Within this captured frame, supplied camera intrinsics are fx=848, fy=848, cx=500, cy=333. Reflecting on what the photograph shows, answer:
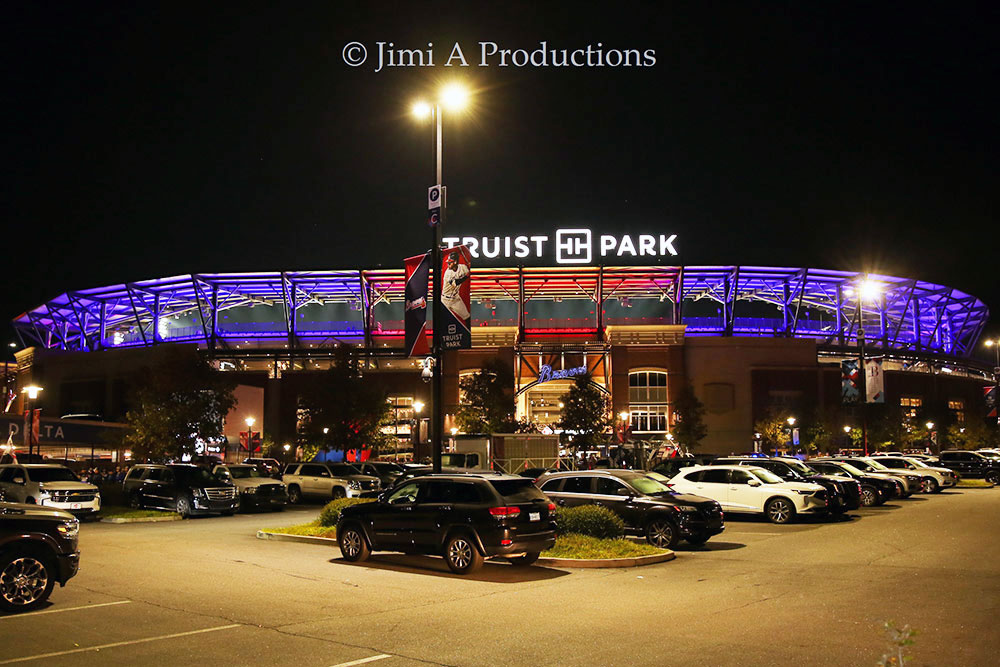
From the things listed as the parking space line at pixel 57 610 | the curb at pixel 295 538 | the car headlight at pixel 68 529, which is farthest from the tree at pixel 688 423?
the car headlight at pixel 68 529

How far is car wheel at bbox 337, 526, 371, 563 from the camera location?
16.3 metres

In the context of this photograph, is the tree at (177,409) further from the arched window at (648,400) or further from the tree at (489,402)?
the arched window at (648,400)

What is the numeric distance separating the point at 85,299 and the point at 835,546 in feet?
271

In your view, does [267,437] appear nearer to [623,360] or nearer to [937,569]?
[623,360]

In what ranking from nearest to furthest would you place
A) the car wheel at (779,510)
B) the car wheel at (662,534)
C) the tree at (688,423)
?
the car wheel at (662,534), the car wheel at (779,510), the tree at (688,423)

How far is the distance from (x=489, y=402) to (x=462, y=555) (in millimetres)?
46607

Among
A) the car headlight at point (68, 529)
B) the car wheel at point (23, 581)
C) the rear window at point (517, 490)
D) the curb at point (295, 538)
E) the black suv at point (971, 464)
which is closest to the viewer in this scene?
the car wheel at point (23, 581)

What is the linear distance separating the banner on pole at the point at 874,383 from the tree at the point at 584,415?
20236 millimetres

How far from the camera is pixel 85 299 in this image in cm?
8475

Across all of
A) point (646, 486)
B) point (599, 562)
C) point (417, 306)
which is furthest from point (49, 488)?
point (599, 562)

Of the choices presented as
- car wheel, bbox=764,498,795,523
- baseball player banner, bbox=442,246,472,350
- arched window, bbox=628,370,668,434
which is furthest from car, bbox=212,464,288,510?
arched window, bbox=628,370,668,434

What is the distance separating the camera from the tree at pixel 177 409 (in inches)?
1534

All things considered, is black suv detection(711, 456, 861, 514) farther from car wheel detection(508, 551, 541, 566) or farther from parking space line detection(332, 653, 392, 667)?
parking space line detection(332, 653, 392, 667)

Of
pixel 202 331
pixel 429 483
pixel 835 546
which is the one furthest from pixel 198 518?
A: pixel 202 331
